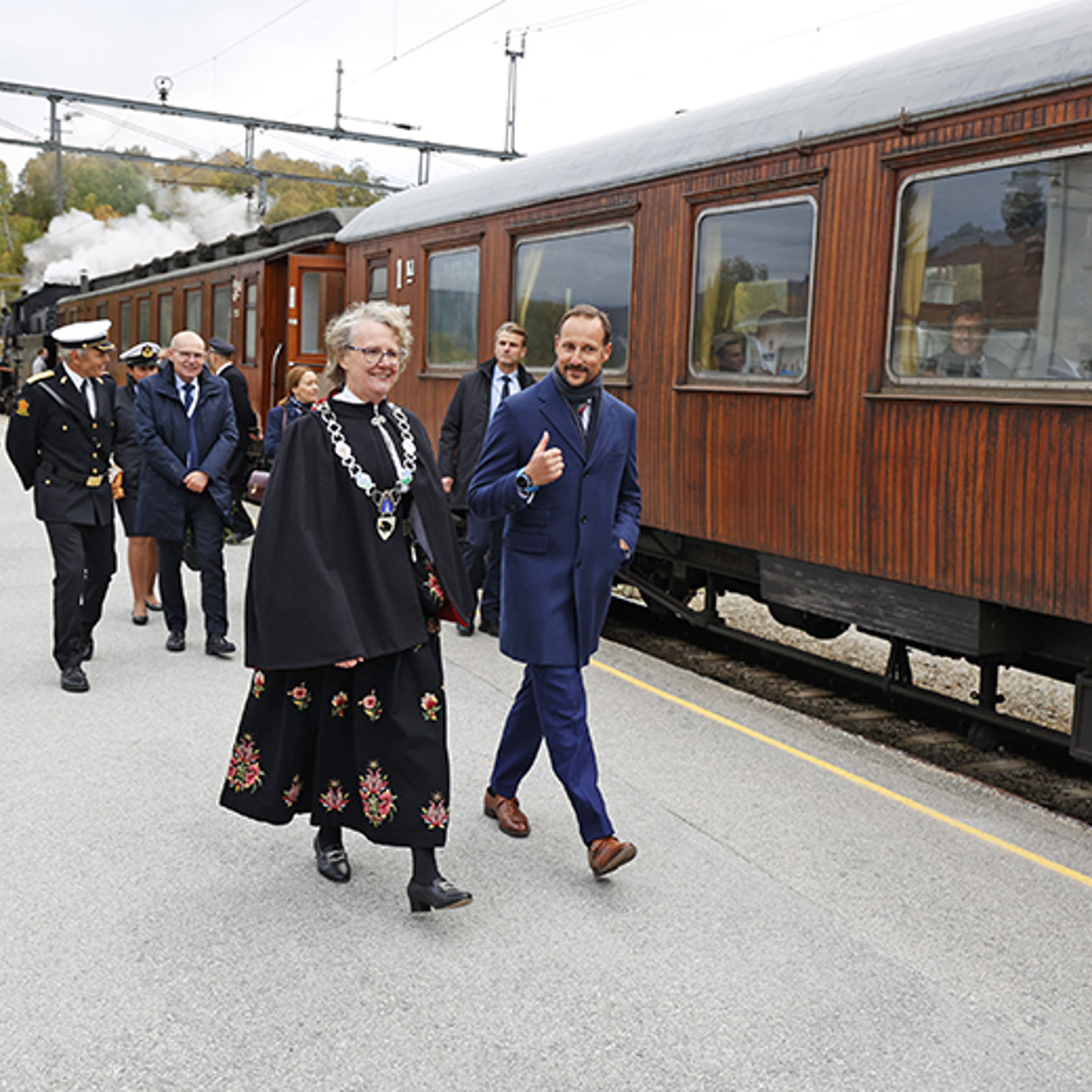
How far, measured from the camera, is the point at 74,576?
6.52 metres

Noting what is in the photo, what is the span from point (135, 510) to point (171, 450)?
2.24 ft

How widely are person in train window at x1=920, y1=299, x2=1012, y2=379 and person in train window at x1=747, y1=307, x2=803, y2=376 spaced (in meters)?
0.97

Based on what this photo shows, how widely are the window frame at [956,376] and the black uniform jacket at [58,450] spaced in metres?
4.04

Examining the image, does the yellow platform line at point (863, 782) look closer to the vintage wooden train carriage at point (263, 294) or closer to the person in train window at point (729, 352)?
the person in train window at point (729, 352)

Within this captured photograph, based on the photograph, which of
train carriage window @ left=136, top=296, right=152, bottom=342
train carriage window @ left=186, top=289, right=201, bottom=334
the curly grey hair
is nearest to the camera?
the curly grey hair

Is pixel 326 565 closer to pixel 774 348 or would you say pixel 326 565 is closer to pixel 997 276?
pixel 997 276

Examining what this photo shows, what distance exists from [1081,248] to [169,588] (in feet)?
17.1

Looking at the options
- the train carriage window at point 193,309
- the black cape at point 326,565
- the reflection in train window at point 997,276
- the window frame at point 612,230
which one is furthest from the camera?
the train carriage window at point 193,309

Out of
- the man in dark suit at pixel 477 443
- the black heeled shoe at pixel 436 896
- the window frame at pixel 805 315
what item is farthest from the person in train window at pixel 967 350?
the black heeled shoe at pixel 436 896

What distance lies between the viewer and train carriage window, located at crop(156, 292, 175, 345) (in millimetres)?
18625

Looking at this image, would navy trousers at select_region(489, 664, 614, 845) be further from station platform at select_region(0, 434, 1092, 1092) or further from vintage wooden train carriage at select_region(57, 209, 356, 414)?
vintage wooden train carriage at select_region(57, 209, 356, 414)

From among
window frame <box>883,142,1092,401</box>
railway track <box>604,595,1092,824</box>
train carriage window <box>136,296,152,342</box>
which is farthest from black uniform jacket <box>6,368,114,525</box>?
train carriage window <box>136,296,152,342</box>

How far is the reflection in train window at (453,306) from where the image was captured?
31.5 feet

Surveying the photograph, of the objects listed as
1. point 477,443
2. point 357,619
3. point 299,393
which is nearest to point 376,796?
point 357,619
